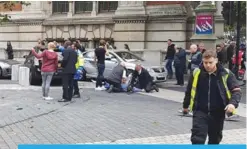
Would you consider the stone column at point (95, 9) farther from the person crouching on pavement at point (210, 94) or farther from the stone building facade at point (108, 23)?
the person crouching on pavement at point (210, 94)

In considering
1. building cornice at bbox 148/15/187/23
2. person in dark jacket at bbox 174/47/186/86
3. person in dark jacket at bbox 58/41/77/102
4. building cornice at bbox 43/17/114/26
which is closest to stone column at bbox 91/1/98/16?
building cornice at bbox 43/17/114/26

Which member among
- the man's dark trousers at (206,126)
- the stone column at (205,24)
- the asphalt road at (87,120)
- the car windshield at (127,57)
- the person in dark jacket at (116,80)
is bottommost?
the asphalt road at (87,120)

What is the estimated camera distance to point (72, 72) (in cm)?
1155

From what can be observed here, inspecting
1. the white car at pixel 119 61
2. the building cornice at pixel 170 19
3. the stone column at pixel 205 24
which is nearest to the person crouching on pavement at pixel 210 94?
the white car at pixel 119 61

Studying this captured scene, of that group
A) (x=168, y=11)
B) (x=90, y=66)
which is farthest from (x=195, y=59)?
(x=168, y=11)

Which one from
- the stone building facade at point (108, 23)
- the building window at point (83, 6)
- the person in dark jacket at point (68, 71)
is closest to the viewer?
the person in dark jacket at point (68, 71)

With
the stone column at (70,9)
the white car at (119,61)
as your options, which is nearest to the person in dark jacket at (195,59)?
the white car at (119,61)

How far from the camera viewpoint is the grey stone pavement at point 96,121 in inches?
285

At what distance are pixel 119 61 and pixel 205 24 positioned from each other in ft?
15.1

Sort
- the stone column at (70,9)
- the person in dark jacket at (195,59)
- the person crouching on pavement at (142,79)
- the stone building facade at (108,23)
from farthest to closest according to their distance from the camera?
the stone column at (70,9)
the stone building facade at (108,23)
the person crouching on pavement at (142,79)
the person in dark jacket at (195,59)

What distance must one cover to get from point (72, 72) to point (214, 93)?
266 inches

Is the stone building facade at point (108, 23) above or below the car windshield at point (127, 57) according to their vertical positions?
above

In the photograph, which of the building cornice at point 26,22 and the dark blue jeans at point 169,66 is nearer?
the dark blue jeans at point 169,66

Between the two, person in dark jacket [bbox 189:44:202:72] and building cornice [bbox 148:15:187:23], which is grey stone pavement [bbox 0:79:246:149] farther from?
building cornice [bbox 148:15:187:23]
